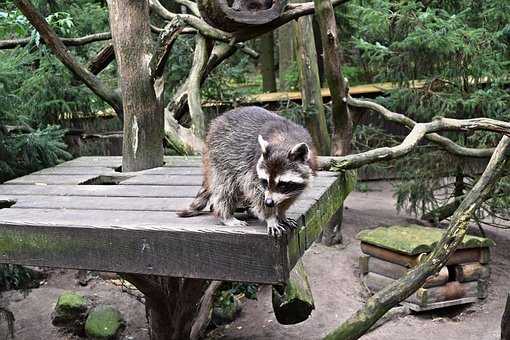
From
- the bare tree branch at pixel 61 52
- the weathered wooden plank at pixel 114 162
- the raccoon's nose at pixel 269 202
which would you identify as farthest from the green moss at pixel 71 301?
the raccoon's nose at pixel 269 202

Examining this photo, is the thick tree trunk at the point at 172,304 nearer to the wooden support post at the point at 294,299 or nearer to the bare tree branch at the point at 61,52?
the wooden support post at the point at 294,299

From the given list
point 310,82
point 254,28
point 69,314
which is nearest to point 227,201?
point 254,28

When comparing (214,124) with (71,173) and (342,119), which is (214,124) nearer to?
(71,173)

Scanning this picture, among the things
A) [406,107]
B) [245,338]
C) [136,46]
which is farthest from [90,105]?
[406,107]

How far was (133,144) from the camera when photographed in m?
4.80

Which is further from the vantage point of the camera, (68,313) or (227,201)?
(68,313)

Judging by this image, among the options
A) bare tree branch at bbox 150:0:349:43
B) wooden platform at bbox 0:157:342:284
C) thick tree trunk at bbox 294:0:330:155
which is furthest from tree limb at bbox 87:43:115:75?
wooden platform at bbox 0:157:342:284

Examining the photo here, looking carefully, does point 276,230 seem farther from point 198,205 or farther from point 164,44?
point 164,44

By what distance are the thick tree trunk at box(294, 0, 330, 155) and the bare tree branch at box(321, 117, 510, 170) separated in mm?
2552

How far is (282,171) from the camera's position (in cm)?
259

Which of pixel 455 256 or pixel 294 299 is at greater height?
pixel 294 299

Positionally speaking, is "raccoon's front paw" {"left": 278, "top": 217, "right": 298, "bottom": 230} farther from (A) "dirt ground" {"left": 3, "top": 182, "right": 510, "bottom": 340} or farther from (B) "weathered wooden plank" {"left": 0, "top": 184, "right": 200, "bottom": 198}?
(A) "dirt ground" {"left": 3, "top": 182, "right": 510, "bottom": 340}

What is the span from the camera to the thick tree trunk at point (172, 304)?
4.98m

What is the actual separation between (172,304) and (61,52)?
240cm
